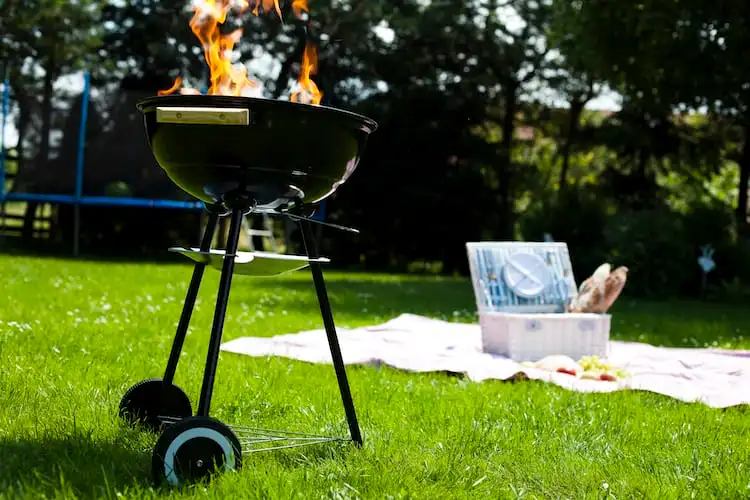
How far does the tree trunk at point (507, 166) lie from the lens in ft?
61.7

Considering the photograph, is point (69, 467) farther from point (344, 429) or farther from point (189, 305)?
point (344, 429)

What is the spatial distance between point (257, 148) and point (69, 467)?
3.36ft

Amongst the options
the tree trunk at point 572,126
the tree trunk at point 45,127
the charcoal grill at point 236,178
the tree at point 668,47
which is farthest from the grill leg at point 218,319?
the tree trunk at point 572,126

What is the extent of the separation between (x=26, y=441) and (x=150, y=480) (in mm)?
565

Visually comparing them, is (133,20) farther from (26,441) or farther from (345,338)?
(26,441)

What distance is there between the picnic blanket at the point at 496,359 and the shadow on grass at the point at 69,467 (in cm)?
232

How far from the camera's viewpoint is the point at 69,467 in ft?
8.45

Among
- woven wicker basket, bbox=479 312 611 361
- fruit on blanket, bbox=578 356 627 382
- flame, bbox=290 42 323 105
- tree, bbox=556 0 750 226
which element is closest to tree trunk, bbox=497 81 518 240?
tree, bbox=556 0 750 226

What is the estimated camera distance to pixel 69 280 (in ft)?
30.2

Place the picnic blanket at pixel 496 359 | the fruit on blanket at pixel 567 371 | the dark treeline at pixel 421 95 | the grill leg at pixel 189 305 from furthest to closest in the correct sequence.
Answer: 1. the dark treeline at pixel 421 95
2. the fruit on blanket at pixel 567 371
3. the picnic blanket at pixel 496 359
4. the grill leg at pixel 189 305

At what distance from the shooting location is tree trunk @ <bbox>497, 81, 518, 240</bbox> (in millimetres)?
18812

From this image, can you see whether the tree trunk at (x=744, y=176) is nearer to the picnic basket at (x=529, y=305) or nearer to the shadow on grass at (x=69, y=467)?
the picnic basket at (x=529, y=305)

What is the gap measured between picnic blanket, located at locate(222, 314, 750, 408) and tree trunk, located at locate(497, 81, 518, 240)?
474 inches

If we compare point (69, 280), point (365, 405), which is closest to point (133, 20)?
point (69, 280)
